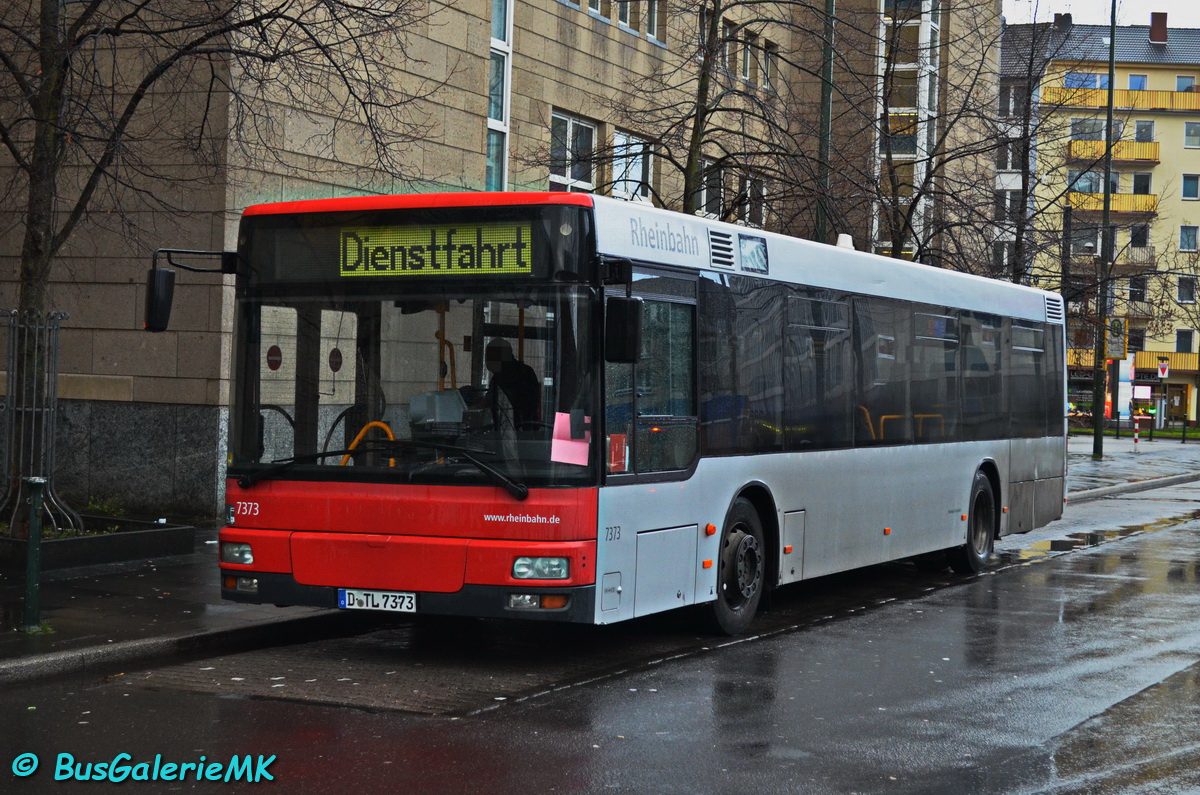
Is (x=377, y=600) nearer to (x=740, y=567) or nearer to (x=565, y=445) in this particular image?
(x=565, y=445)

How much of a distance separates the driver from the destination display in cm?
52

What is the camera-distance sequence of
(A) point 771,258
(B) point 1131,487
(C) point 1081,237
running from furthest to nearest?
1. (B) point 1131,487
2. (C) point 1081,237
3. (A) point 771,258

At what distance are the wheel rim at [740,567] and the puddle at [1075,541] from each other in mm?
6296

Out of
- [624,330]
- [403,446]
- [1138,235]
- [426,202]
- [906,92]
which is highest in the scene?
[906,92]

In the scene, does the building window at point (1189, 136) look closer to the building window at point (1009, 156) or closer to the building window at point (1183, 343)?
the building window at point (1183, 343)

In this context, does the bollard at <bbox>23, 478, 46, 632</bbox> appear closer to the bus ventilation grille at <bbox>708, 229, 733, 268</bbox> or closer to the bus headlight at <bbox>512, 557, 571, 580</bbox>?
the bus headlight at <bbox>512, 557, 571, 580</bbox>

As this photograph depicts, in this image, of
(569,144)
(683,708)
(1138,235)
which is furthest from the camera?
(1138,235)

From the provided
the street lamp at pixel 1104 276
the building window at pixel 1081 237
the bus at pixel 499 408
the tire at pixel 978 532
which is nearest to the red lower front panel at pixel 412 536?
the bus at pixel 499 408

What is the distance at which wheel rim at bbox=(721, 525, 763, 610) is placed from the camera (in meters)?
10.4

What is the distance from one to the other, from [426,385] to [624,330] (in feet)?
3.95

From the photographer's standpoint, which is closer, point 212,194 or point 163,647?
point 163,647

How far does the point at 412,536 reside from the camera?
29.2ft

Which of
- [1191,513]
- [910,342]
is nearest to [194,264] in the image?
[910,342]

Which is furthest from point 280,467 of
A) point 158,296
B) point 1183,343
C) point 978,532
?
point 1183,343
